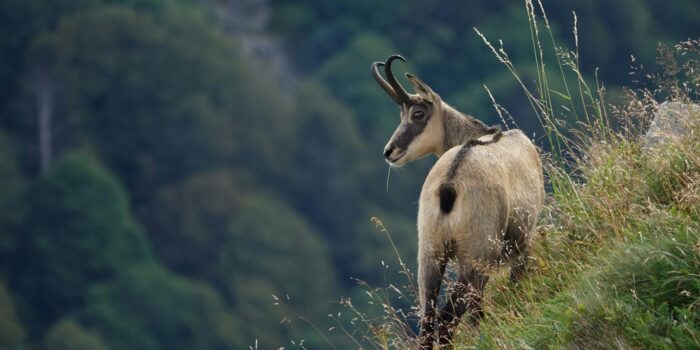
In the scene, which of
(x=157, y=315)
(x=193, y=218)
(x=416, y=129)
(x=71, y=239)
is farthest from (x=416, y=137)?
(x=193, y=218)

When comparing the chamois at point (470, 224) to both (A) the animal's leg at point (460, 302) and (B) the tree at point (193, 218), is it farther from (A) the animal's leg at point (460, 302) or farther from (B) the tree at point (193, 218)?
(B) the tree at point (193, 218)

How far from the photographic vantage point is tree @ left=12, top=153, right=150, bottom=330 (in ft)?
232

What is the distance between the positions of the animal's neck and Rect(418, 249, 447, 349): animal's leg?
2.20m

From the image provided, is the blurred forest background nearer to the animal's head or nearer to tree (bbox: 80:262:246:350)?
tree (bbox: 80:262:246:350)

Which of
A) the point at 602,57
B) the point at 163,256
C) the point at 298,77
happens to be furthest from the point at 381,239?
the point at 298,77

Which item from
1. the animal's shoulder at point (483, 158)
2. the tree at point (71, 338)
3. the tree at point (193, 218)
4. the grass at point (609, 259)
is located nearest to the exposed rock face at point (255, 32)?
the tree at point (193, 218)

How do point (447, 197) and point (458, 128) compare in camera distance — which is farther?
point (458, 128)

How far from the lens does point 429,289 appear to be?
28.7 feet

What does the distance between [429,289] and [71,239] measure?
65477 mm

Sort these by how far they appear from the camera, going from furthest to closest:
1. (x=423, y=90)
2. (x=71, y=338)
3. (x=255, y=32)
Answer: (x=255, y=32), (x=71, y=338), (x=423, y=90)

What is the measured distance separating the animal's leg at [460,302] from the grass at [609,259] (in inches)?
2.9

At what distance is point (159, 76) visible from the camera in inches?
3221

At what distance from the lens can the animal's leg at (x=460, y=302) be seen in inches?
338

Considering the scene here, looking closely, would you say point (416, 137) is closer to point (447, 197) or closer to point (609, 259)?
point (447, 197)
